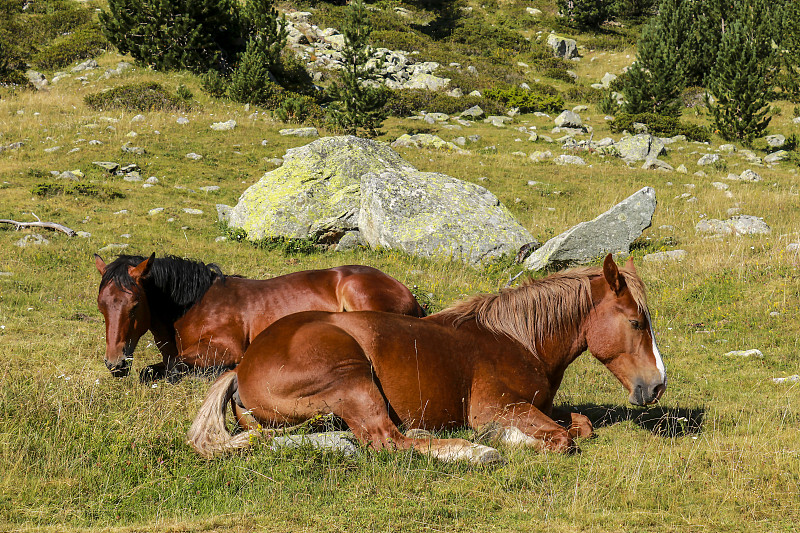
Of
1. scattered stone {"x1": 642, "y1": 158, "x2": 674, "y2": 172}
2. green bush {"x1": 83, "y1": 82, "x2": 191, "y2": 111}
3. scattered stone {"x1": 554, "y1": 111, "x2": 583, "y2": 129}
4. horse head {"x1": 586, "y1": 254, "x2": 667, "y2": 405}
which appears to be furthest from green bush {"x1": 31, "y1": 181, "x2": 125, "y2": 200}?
scattered stone {"x1": 554, "y1": 111, "x2": 583, "y2": 129}

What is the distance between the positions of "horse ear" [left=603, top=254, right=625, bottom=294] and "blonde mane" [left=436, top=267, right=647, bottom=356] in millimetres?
148

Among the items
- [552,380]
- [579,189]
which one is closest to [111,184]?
[579,189]

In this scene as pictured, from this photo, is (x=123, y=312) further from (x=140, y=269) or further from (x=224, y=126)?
(x=224, y=126)

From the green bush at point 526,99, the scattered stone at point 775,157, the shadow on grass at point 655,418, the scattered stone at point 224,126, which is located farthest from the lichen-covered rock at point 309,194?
the green bush at point 526,99

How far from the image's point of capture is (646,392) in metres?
5.28

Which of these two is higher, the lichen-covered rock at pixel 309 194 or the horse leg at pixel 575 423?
the horse leg at pixel 575 423

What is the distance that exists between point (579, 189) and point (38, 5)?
3819 cm

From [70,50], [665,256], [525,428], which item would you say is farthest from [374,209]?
[70,50]

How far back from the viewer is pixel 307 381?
488 centimetres

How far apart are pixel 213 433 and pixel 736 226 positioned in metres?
14.1

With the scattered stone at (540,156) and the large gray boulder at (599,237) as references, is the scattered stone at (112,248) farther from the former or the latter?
the scattered stone at (540,156)

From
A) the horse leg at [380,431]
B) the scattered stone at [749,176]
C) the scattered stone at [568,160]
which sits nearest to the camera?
the horse leg at [380,431]

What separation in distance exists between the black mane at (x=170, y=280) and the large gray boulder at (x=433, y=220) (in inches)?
258

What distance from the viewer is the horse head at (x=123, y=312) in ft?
20.5
